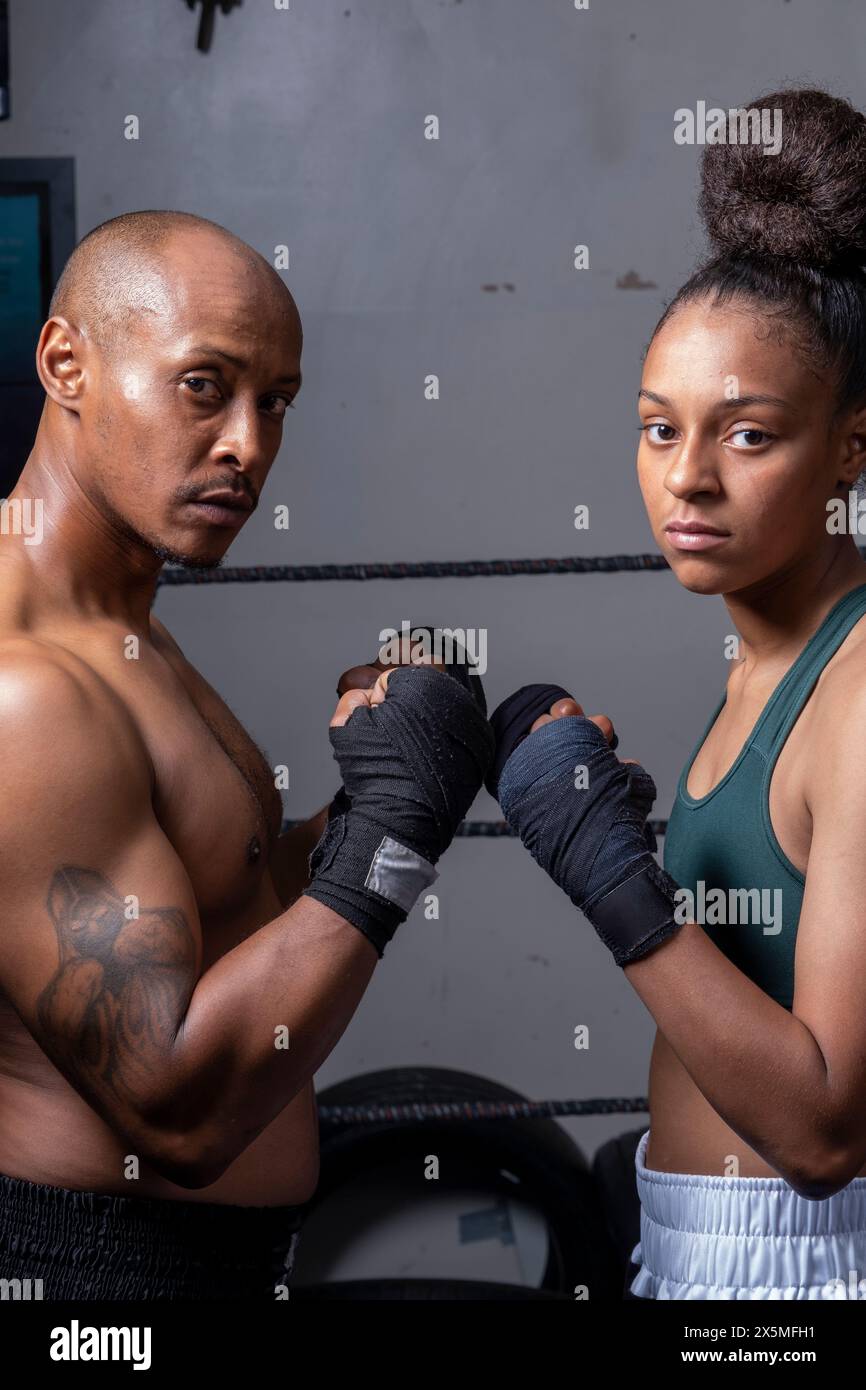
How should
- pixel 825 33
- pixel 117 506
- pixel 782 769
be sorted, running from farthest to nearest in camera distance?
pixel 825 33 → pixel 117 506 → pixel 782 769

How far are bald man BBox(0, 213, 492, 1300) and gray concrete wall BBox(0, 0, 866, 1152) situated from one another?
1581mm

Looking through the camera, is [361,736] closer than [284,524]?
Yes

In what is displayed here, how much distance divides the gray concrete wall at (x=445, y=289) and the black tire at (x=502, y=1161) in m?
0.72

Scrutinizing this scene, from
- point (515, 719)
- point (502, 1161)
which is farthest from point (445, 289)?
point (515, 719)

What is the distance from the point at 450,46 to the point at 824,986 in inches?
93.3

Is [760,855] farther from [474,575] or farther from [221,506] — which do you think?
[474,575]

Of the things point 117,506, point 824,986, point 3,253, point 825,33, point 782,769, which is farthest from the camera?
point 825,33

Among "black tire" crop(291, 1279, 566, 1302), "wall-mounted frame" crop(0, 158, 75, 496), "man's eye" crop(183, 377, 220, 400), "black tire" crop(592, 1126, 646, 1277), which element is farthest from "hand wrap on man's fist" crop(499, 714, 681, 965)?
"wall-mounted frame" crop(0, 158, 75, 496)

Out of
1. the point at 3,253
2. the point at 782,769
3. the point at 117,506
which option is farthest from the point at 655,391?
the point at 3,253

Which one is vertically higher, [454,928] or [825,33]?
[825,33]

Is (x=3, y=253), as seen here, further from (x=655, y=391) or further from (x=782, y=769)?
(x=782, y=769)

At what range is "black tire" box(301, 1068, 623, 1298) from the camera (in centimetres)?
212
